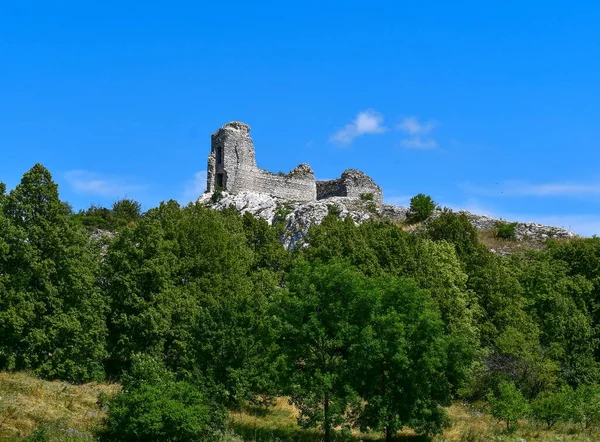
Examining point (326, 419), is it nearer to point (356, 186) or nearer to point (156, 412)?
point (156, 412)

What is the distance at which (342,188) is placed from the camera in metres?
67.4

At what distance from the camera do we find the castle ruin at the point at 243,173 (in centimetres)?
5984

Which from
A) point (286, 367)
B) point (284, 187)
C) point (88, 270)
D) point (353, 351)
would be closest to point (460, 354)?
point (353, 351)

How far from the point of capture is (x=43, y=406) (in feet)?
83.9

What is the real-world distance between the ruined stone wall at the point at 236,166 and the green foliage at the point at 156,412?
34685 mm

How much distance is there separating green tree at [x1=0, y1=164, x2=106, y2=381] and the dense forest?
0.20ft

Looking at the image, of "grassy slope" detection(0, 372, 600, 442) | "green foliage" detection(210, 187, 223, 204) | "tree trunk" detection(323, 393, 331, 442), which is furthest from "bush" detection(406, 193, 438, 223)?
"tree trunk" detection(323, 393, 331, 442)

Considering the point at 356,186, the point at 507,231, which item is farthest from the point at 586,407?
the point at 356,186

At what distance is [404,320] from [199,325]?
8.06 meters

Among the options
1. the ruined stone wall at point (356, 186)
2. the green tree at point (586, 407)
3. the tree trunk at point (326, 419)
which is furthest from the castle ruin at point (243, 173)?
the tree trunk at point (326, 419)

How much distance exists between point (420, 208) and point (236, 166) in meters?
15.9

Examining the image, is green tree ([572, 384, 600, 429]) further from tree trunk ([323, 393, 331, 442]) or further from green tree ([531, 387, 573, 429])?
tree trunk ([323, 393, 331, 442])

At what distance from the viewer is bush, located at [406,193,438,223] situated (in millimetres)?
60219

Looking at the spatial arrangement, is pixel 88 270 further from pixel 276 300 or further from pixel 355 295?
pixel 355 295
